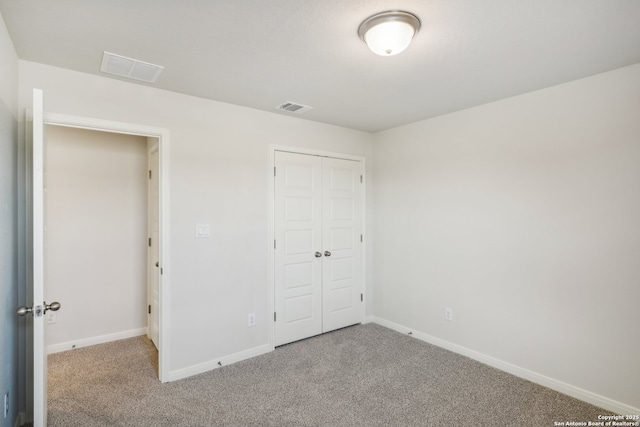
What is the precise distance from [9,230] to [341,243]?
9.64 feet

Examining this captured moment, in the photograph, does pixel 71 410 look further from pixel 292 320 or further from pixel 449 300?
pixel 449 300

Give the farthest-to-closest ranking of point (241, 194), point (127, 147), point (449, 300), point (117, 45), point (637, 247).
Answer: point (127, 147), point (449, 300), point (241, 194), point (637, 247), point (117, 45)

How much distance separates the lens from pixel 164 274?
271cm

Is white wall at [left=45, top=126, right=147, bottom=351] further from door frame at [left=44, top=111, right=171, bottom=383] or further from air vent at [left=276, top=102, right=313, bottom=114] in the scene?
air vent at [left=276, top=102, right=313, bottom=114]

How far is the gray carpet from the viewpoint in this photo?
2242 millimetres

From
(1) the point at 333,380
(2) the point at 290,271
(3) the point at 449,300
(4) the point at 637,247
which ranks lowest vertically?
(1) the point at 333,380

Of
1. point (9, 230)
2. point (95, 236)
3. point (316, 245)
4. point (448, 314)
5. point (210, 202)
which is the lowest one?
point (448, 314)

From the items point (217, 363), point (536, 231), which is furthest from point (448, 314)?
point (217, 363)

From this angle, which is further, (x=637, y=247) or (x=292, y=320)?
(x=292, y=320)

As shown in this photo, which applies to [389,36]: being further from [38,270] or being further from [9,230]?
[9,230]

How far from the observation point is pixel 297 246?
358 cm

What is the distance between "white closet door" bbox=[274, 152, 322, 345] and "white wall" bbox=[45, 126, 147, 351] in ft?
5.49

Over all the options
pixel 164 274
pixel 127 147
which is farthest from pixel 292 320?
pixel 127 147

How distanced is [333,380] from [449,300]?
146 centimetres
